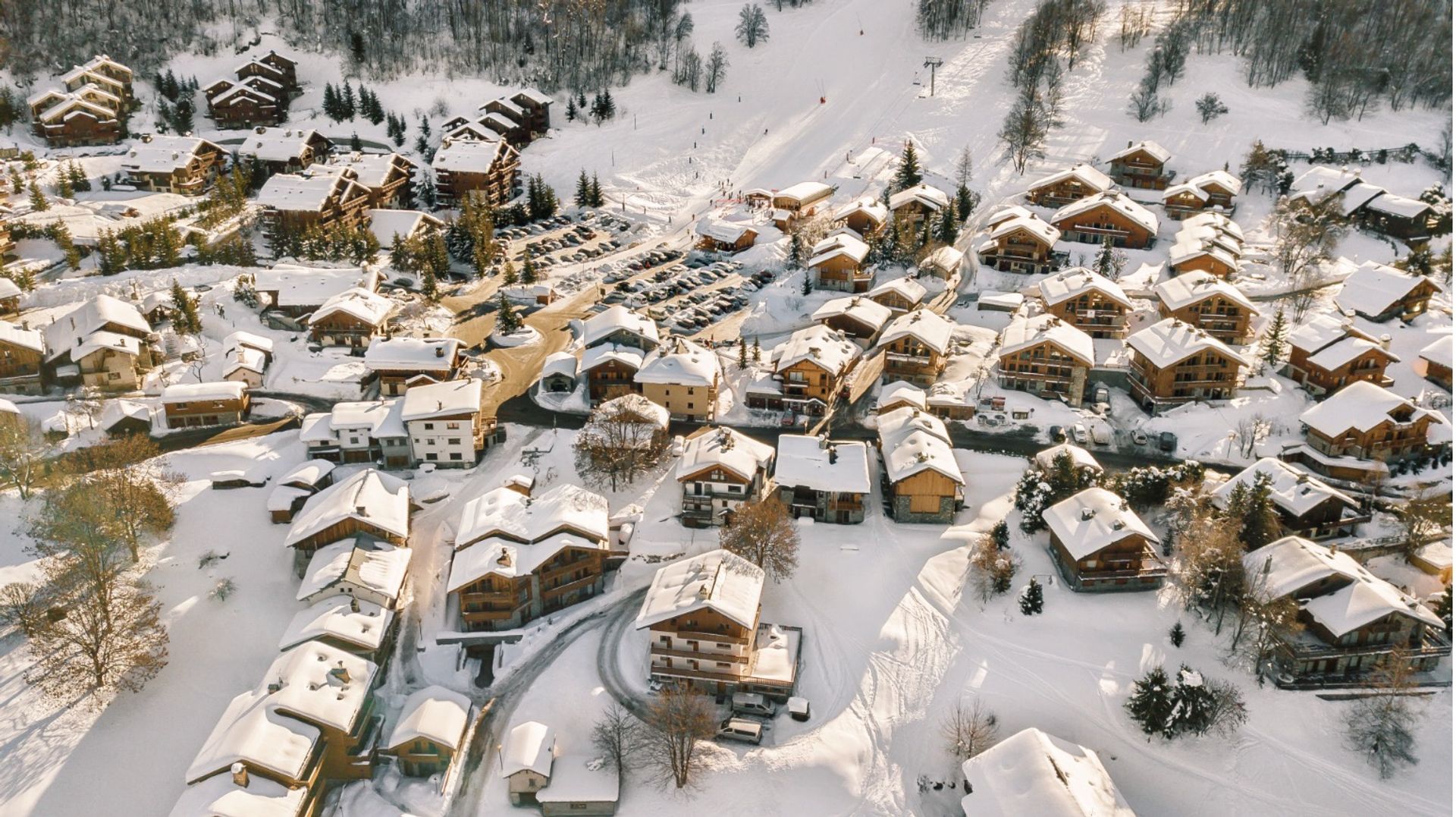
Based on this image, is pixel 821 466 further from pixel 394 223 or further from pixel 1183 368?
pixel 394 223

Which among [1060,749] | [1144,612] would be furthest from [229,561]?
[1144,612]

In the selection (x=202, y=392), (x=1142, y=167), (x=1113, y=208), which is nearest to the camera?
(x=202, y=392)

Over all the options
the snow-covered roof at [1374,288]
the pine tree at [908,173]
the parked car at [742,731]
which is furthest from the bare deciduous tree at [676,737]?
the pine tree at [908,173]

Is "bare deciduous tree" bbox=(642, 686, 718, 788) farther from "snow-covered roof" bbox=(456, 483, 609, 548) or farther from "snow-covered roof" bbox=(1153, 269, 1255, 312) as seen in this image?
"snow-covered roof" bbox=(1153, 269, 1255, 312)

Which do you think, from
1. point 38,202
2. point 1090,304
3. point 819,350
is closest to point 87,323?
point 38,202

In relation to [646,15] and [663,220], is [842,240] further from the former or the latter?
[646,15]

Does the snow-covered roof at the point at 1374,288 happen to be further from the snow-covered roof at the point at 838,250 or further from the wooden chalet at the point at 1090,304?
the snow-covered roof at the point at 838,250

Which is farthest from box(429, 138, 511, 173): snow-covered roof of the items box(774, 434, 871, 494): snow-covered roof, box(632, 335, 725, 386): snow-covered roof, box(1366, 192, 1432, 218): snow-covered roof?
box(1366, 192, 1432, 218): snow-covered roof
